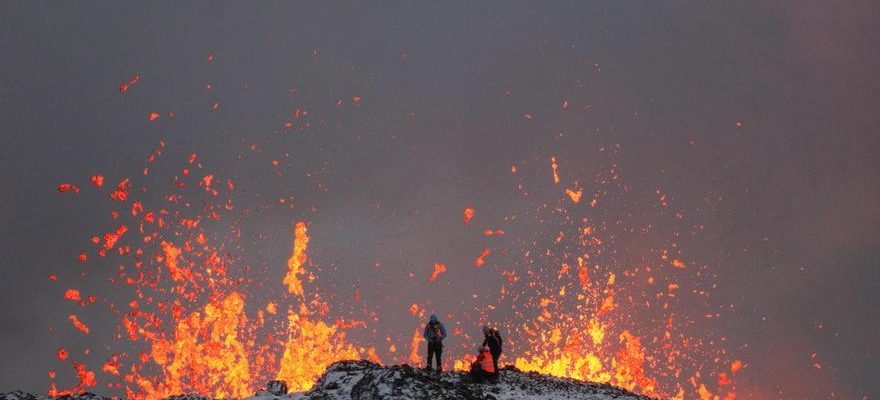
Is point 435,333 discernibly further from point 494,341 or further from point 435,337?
point 494,341

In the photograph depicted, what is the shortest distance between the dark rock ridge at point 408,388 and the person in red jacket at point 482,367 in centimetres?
41

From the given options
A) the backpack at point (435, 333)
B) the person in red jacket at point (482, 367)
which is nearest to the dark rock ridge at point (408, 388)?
the person in red jacket at point (482, 367)

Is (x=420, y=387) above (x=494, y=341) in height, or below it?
below

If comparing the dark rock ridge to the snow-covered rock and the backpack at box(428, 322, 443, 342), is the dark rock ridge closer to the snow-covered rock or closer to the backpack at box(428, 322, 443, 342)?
the snow-covered rock

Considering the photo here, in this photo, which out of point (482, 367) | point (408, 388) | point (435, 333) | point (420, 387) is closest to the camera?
point (408, 388)

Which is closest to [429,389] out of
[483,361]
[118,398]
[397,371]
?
[397,371]

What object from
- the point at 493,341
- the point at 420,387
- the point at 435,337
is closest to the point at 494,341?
the point at 493,341

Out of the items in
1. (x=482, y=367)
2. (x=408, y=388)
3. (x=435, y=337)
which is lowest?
(x=408, y=388)

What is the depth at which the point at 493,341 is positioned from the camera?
25281mm

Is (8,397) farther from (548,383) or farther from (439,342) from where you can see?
(548,383)

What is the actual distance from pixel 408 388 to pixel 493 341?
495 centimetres

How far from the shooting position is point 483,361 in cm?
2509

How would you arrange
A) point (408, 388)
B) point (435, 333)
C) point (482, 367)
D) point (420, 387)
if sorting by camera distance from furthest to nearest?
point (435, 333) < point (482, 367) < point (420, 387) < point (408, 388)

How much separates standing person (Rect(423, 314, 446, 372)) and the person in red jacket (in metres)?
1.31
